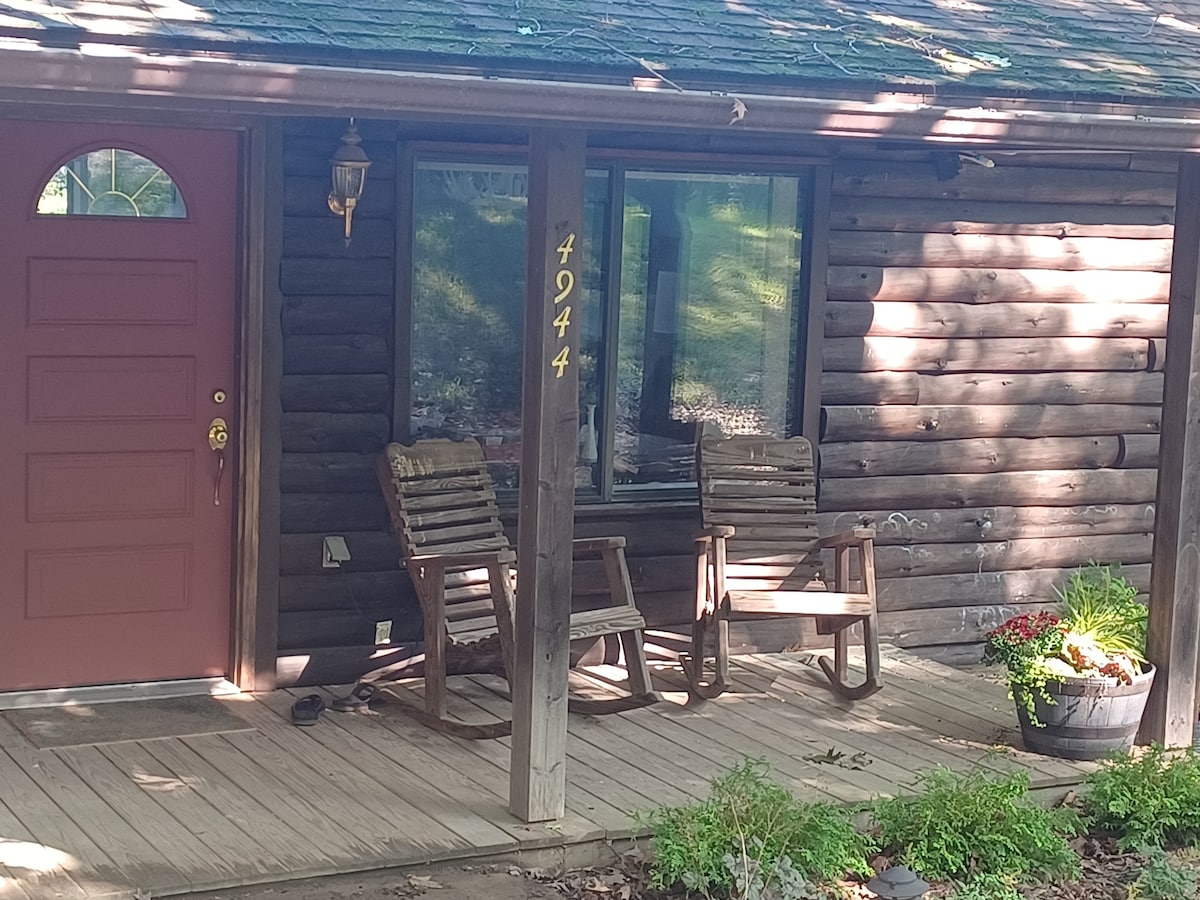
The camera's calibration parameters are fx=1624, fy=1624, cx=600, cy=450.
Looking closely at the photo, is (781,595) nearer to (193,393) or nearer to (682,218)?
(682,218)

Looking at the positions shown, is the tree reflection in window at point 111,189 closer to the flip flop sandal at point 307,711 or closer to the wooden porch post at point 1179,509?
the flip flop sandal at point 307,711

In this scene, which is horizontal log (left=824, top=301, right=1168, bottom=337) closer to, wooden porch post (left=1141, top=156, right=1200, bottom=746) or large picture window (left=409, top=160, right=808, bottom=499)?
large picture window (left=409, top=160, right=808, bottom=499)

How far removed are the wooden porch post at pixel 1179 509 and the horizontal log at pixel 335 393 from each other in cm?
273

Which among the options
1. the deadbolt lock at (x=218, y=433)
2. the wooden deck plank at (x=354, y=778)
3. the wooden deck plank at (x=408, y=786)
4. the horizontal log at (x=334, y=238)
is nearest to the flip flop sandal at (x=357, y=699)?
the wooden deck plank at (x=408, y=786)

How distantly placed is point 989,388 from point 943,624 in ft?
3.42

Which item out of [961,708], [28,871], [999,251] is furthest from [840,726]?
[28,871]

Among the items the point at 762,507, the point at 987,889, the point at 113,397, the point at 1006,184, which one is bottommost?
the point at 987,889

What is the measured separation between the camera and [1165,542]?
5504mm

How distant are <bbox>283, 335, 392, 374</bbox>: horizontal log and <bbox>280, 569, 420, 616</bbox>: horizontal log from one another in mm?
740

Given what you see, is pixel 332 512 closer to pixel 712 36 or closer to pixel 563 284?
pixel 563 284

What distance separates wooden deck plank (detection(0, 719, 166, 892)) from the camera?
409 centimetres

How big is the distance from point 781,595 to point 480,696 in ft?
3.83

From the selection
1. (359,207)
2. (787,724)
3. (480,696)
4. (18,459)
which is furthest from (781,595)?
(18,459)

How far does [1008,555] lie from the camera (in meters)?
7.18
